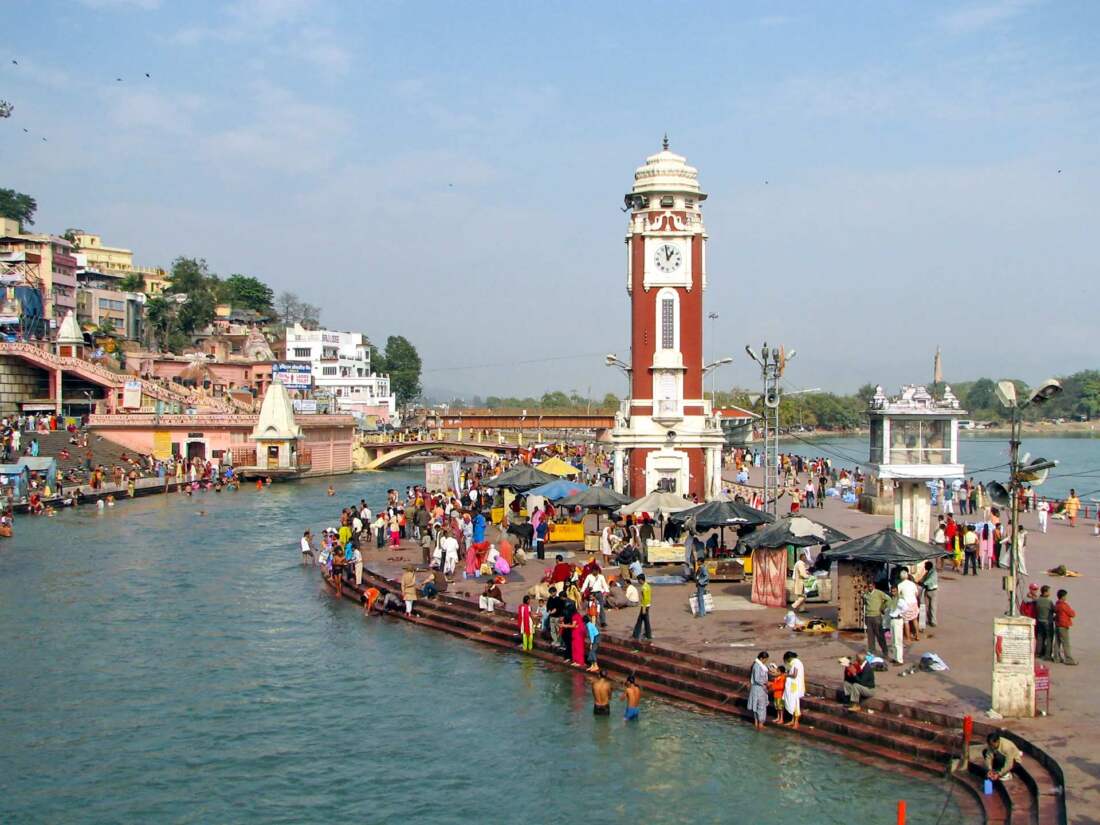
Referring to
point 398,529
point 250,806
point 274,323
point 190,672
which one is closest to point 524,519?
point 398,529

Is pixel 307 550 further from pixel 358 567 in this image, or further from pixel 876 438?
pixel 876 438

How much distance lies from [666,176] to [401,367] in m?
98.6

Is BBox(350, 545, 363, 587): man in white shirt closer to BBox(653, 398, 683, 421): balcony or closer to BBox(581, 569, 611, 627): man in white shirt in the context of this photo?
BBox(581, 569, 611, 627): man in white shirt

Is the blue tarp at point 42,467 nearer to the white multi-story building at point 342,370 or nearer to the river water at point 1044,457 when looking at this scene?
the river water at point 1044,457

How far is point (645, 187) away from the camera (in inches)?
1501

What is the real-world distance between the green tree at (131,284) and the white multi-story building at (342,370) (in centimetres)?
1550

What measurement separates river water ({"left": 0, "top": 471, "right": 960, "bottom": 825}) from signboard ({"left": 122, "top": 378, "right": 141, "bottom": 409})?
44742mm

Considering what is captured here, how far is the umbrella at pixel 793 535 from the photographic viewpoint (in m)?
20.7

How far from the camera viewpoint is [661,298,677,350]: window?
38.3 metres

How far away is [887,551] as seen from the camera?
18.2 meters

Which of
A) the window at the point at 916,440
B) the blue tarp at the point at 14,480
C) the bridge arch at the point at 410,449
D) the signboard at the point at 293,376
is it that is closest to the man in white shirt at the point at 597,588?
the window at the point at 916,440

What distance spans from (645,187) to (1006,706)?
26443mm

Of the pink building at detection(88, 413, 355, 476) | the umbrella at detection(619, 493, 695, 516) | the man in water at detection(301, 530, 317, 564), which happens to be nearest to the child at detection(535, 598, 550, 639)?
the umbrella at detection(619, 493, 695, 516)

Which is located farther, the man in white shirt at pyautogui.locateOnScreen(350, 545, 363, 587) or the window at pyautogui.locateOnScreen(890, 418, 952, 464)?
the window at pyautogui.locateOnScreen(890, 418, 952, 464)
